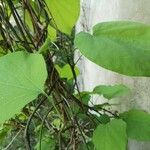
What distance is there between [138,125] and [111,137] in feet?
0.38

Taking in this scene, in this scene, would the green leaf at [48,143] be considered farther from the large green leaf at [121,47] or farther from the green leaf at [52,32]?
the large green leaf at [121,47]

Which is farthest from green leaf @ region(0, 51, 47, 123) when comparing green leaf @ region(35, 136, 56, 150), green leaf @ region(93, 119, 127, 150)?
green leaf @ region(35, 136, 56, 150)

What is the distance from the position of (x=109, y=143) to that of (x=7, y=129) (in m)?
0.54

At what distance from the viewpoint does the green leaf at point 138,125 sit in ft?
2.82

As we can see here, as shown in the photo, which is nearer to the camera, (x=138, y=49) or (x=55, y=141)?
(x=138, y=49)

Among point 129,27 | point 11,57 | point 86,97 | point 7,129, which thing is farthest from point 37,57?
point 7,129

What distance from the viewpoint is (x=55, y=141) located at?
42.4 inches

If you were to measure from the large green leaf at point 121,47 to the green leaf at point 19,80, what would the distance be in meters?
0.09

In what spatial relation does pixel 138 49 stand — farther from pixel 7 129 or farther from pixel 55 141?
pixel 7 129

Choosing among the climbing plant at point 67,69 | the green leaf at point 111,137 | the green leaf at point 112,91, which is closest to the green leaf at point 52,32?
the climbing plant at point 67,69

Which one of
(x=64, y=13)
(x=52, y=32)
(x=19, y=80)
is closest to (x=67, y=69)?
(x=52, y=32)

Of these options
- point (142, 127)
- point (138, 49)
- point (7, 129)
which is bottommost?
point (7, 129)

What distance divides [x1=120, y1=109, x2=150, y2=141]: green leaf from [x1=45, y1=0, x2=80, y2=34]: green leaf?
24 centimetres

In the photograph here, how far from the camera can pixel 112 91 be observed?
1042 millimetres
